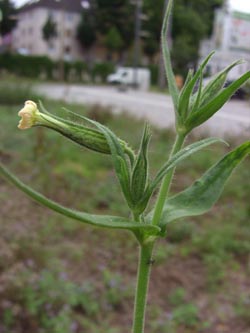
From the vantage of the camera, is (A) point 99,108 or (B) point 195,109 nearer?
(B) point 195,109

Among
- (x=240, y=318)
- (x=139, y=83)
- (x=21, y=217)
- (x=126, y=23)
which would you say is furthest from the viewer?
(x=126, y=23)

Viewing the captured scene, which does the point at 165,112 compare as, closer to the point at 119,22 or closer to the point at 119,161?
the point at 119,161

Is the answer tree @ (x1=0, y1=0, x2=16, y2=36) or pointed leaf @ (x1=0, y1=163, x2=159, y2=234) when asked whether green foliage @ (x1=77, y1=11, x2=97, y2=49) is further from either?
pointed leaf @ (x1=0, y1=163, x2=159, y2=234)

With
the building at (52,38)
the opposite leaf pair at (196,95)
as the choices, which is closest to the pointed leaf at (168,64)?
the opposite leaf pair at (196,95)

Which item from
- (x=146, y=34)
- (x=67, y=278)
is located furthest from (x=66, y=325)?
(x=146, y=34)

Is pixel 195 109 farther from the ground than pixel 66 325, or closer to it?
farther from the ground

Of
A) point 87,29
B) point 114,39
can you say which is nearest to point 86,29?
point 87,29

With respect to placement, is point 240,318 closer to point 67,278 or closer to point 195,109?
point 67,278
